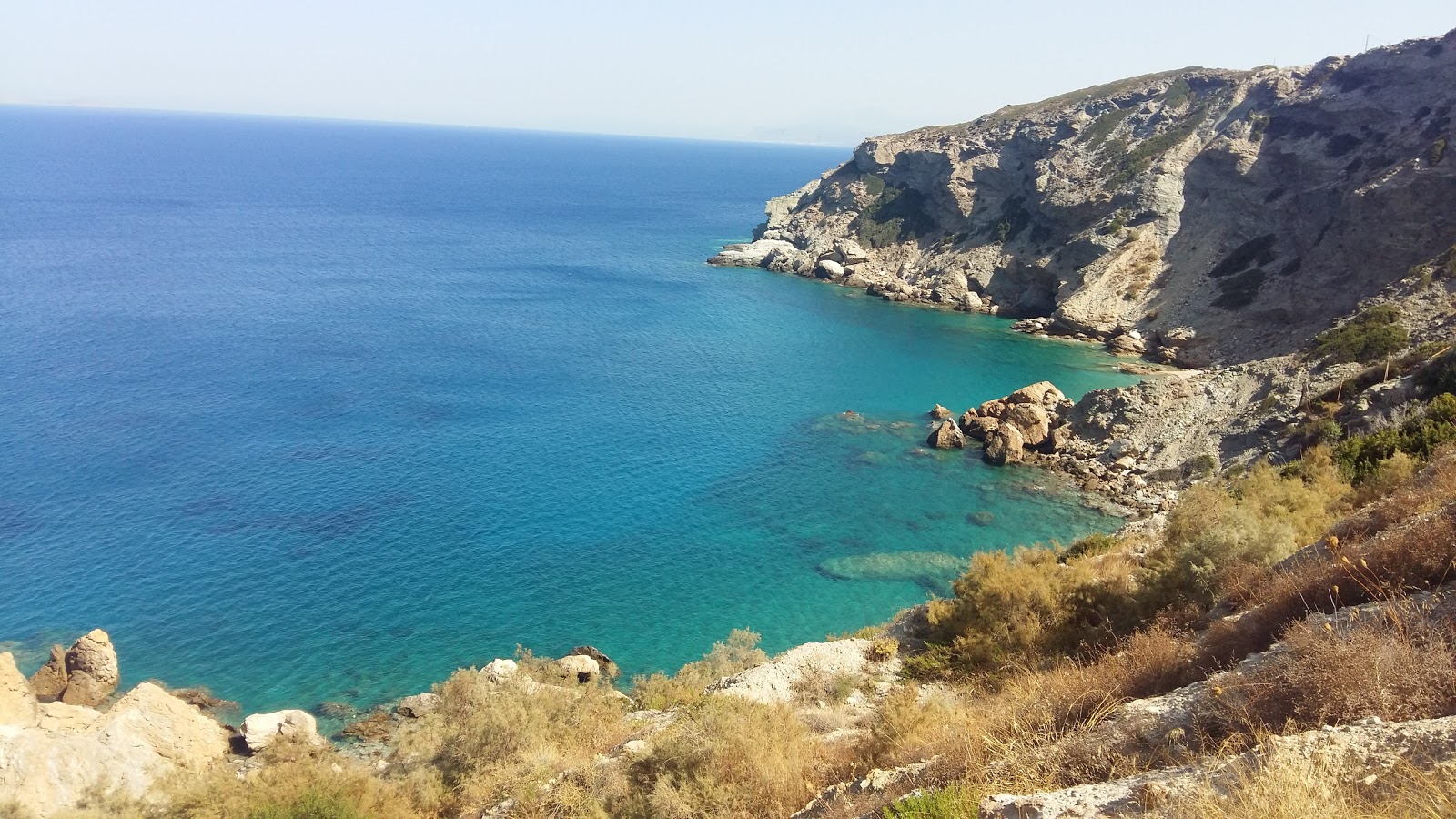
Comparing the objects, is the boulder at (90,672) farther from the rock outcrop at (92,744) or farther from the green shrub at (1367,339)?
the green shrub at (1367,339)

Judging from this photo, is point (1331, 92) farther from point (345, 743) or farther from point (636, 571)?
point (345, 743)

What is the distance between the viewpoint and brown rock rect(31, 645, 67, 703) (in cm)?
2362

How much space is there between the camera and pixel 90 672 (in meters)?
23.9

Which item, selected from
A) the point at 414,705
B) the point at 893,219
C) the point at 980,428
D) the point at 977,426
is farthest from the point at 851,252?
the point at 414,705

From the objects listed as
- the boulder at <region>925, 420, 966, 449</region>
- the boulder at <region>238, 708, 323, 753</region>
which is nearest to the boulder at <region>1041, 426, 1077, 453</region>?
the boulder at <region>925, 420, 966, 449</region>

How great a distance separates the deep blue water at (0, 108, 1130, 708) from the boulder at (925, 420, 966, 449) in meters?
1.11

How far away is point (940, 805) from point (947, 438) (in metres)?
38.7

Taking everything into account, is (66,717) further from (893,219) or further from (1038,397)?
(893,219)

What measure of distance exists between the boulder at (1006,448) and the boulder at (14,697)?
3999cm

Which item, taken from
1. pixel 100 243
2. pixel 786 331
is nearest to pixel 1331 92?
pixel 786 331

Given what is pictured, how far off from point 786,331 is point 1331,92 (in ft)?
160

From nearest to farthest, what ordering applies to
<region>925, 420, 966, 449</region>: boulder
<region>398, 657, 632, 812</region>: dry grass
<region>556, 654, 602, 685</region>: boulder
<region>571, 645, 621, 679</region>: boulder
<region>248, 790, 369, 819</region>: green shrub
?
1. <region>248, 790, 369, 819</region>: green shrub
2. <region>398, 657, 632, 812</region>: dry grass
3. <region>556, 654, 602, 685</region>: boulder
4. <region>571, 645, 621, 679</region>: boulder
5. <region>925, 420, 966, 449</region>: boulder

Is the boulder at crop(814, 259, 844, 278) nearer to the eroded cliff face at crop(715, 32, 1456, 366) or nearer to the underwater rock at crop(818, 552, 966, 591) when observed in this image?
the eroded cliff face at crop(715, 32, 1456, 366)

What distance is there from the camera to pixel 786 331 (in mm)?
68375
